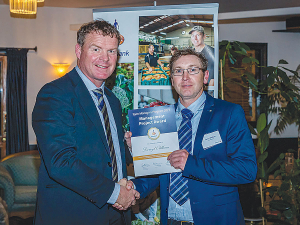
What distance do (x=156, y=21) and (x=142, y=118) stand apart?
108cm

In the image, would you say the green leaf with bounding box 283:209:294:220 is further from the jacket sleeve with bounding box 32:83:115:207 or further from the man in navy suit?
the jacket sleeve with bounding box 32:83:115:207

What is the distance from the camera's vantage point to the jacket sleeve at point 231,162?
176 cm

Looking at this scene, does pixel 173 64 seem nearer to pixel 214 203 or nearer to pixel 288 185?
pixel 214 203

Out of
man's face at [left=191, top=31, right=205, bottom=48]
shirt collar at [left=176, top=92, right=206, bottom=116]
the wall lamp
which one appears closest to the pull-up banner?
man's face at [left=191, top=31, right=205, bottom=48]

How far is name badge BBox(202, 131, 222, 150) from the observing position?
1843 mm

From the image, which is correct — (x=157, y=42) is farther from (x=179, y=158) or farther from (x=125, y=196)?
(x=125, y=196)

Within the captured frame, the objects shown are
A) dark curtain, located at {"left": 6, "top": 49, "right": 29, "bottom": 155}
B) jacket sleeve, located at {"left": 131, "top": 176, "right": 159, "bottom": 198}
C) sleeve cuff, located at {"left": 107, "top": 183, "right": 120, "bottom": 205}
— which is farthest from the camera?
dark curtain, located at {"left": 6, "top": 49, "right": 29, "bottom": 155}

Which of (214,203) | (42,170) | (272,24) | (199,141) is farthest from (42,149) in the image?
(272,24)

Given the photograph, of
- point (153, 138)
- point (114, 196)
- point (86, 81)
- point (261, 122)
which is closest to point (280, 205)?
point (261, 122)

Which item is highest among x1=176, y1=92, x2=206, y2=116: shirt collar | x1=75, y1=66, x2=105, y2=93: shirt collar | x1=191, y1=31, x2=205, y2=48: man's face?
x1=191, y1=31, x2=205, y2=48: man's face

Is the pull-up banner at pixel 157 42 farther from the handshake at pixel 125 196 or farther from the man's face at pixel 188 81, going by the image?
the handshake at pixel 125 196

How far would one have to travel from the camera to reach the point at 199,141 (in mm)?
1860

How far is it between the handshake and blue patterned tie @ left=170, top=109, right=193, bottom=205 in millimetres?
267

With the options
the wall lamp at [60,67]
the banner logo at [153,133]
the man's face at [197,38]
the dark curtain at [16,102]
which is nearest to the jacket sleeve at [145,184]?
the banner logo at [153,133]
